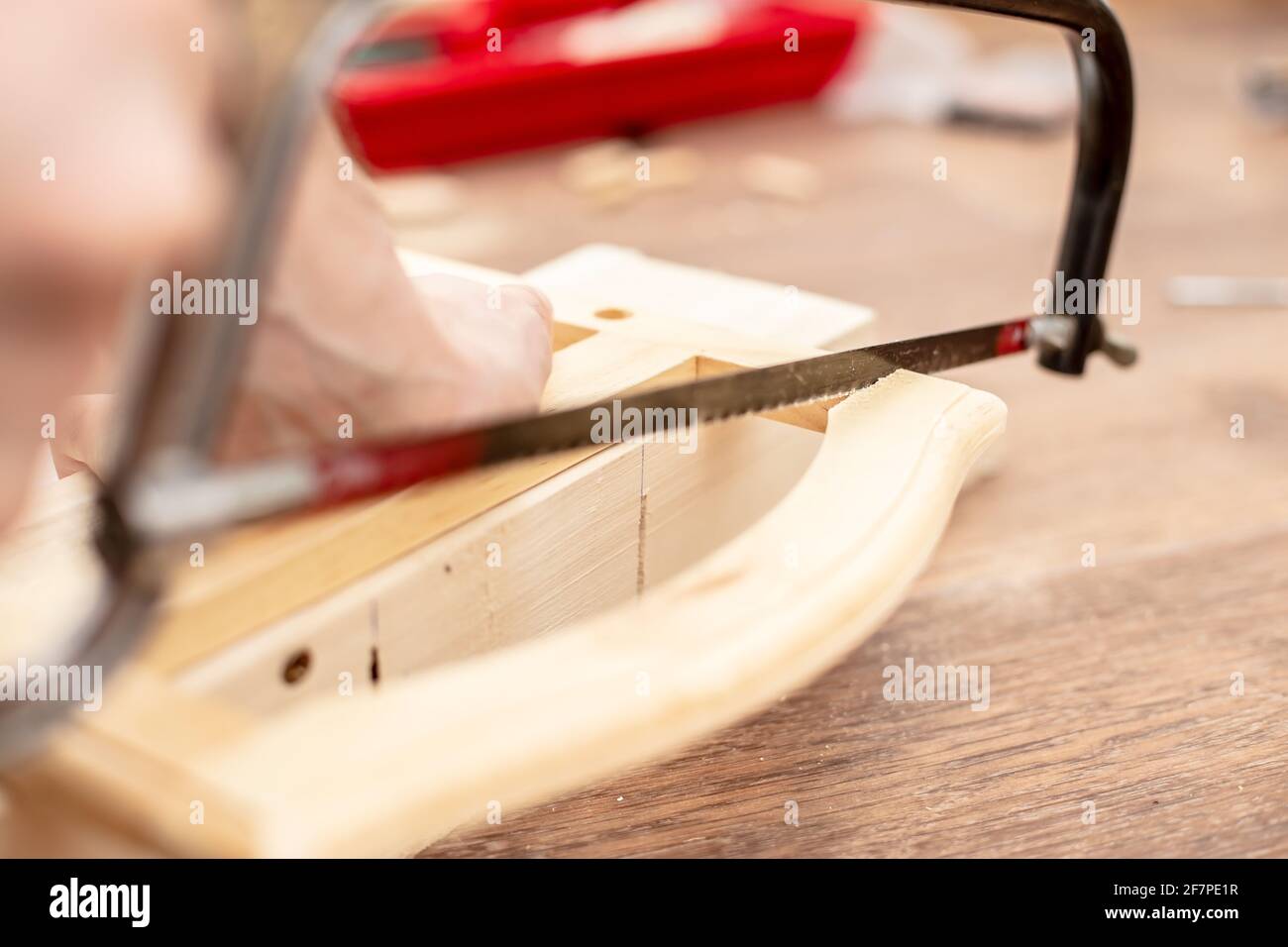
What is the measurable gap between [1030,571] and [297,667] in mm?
553

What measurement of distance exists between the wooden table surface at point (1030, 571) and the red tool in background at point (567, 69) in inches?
3.2

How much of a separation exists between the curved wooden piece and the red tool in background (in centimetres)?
118

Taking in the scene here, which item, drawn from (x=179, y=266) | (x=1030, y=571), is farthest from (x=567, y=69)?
(x=179, y=266)

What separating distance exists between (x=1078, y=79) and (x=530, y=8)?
1247 millimetres

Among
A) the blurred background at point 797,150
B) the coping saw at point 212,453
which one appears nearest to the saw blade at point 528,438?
the coping saw at point 212,453

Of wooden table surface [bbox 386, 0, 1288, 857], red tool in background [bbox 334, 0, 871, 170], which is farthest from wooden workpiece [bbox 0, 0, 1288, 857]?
red tool in background [bbox 334, 0, 871, 170]

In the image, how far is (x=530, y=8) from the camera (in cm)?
187

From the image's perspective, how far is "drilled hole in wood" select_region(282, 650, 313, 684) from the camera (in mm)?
558

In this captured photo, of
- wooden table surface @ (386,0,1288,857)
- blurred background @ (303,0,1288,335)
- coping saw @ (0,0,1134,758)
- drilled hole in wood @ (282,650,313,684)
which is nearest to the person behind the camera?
coping saw @ (0,0,1134,758)

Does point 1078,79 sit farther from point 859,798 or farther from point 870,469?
point 859,798

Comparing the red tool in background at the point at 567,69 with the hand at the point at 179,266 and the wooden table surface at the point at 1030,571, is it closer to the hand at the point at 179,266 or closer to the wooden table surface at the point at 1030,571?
the wooden table surface at the point at 1030,571

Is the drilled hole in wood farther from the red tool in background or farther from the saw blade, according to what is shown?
the red tool in background

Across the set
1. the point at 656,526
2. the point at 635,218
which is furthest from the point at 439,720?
the point at 635,218
